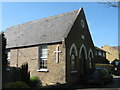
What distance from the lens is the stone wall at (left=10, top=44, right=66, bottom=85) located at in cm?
1373

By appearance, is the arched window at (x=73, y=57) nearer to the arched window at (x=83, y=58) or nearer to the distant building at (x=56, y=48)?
the distant building at (x=56, y=48)

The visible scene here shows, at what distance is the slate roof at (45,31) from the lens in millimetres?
15250

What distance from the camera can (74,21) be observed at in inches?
621

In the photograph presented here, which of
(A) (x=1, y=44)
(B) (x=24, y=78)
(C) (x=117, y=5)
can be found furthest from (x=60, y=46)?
(C) (x=117, y=5)

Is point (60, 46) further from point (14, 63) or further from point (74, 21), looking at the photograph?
point (14, 63)

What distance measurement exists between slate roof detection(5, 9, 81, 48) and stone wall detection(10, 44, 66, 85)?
768mm

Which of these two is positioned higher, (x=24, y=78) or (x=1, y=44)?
(x=1, y=44)

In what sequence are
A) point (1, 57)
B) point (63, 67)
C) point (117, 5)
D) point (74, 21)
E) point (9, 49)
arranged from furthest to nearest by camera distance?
point (9, 49)
point (74, 21)
point (63, 67)
point (1, 57)
point (117, 5)

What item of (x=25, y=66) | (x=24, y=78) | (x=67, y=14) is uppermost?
(x=67, y=14)

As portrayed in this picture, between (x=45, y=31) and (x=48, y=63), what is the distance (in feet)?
13.6

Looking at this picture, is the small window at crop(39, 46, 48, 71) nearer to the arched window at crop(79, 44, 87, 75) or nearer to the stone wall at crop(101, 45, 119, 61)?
the arched window at crop(79, 44, 87, 75)

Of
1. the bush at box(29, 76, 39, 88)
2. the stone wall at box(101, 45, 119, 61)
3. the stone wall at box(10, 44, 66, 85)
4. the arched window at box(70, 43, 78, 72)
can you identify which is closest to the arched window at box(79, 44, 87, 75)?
the arched window at box(70, 43, 78, 72)

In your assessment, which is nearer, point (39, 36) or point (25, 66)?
point (25, 66)

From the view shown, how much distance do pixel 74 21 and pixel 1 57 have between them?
8579 mm
